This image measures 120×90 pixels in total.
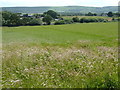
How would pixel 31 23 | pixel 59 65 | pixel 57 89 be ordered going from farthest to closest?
pixel 31 23 → pixel 59 65 → pixel 57 89

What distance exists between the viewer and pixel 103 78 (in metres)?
7.89

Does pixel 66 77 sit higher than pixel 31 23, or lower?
lower

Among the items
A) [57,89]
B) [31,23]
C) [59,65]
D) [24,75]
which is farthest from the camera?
[31,23]

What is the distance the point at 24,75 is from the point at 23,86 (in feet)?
4.01

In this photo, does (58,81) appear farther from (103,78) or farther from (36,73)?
(103,78)

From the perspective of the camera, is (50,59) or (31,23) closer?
(50,59)

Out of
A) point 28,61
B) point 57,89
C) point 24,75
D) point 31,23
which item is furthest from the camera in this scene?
point 31,23

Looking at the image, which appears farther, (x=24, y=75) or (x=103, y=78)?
(x=24, y=75)

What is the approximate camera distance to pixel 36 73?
8828 millimetres

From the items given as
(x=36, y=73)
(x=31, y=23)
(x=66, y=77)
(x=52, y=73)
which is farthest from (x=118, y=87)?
(x=31, y=23)

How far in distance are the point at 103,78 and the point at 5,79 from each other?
17.2ft

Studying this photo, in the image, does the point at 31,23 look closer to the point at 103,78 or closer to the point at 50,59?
the point at 50,59

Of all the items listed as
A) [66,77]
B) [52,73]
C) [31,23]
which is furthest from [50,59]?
[31,23]

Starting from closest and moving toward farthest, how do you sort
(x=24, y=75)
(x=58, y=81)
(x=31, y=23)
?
(x=58, y=81), (x=24, y=75), (x=31, y=23)
